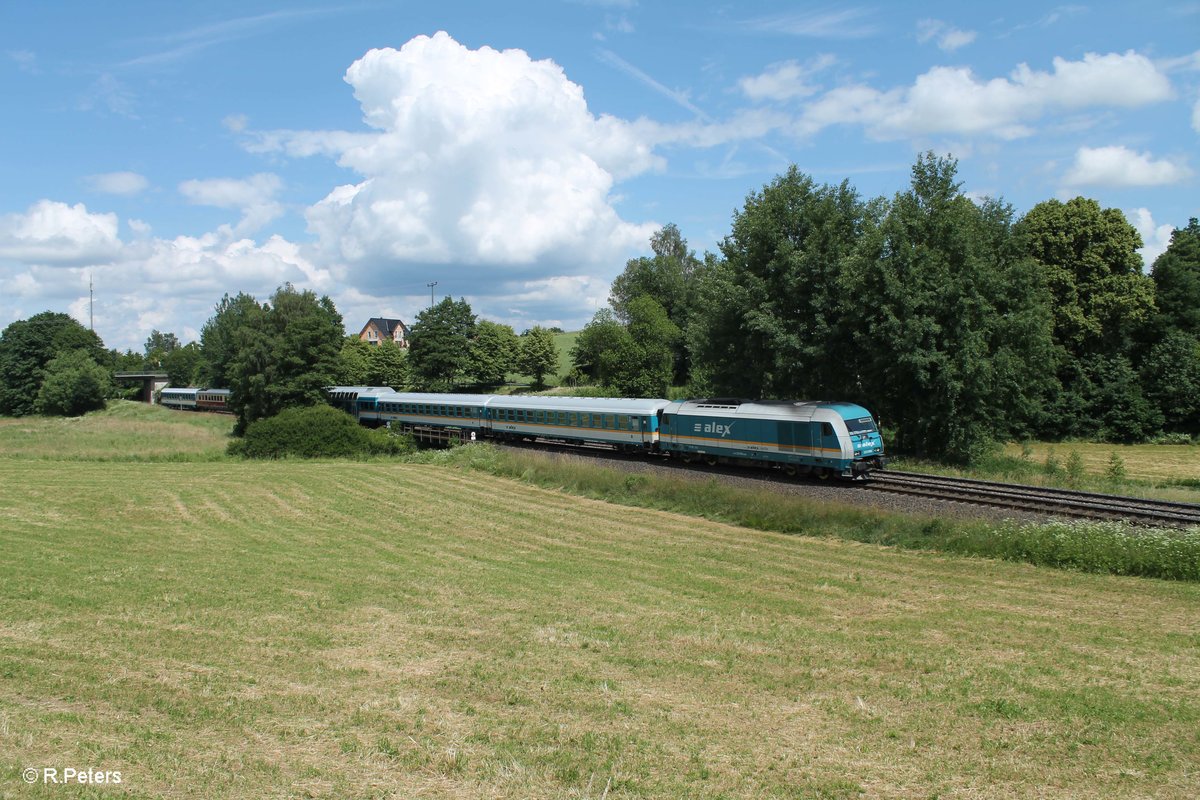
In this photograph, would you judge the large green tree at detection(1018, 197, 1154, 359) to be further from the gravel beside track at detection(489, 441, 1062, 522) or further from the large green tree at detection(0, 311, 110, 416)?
the large green tree at detection(0, 311, 110, 416)

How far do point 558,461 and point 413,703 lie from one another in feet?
81.6

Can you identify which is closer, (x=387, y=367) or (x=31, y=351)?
(x=387, y=367)

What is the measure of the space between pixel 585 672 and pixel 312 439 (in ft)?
129

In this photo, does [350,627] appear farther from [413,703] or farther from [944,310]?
[944,310]

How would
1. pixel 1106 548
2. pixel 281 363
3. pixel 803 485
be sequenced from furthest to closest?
pixel 281 363
pixel 803 485
pixel 1106 548

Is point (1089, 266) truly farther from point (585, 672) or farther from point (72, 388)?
point (72, 388)

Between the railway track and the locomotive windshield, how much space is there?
1.78m

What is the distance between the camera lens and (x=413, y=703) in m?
8.49

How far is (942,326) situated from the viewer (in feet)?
106

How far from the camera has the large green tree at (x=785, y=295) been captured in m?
36.6

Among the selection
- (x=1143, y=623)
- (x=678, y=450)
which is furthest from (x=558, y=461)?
(x=1143, y=623)

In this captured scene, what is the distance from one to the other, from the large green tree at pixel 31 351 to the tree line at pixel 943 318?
3976 inches

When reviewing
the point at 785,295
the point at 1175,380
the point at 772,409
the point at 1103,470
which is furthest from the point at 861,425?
the point at 1175,380

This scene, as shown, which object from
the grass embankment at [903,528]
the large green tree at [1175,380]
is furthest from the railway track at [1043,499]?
the large green tree at [1175,380]
